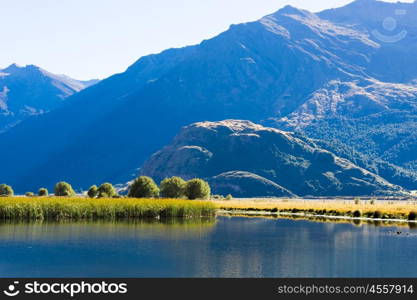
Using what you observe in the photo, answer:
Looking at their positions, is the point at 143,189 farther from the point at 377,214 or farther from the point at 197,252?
the point at 197,252

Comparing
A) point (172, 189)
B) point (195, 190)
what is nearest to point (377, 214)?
point (195, 190)

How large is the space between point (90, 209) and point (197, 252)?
4965 cm

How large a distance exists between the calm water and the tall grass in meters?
11.3

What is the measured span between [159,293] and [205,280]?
237 inches

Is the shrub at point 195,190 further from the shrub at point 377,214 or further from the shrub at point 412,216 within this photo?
the shrub at point 412,216

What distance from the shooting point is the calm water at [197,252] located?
52.7m

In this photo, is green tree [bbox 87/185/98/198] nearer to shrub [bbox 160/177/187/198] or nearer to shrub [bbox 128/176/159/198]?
shrub [bbox 160/177/187/198]

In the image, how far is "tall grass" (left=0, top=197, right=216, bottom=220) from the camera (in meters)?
103

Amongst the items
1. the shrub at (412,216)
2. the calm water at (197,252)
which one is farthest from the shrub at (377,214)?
the calm water at (197,252)

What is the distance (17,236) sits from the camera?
7575cm

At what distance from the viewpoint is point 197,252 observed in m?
64.8

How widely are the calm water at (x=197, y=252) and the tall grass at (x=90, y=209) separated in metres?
11.3

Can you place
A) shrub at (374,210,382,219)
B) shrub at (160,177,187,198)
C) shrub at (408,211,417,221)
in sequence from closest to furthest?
shrub at (408,211,417,221) < shrub at (374,210,382,219) < shrub at (160,177,187,198)

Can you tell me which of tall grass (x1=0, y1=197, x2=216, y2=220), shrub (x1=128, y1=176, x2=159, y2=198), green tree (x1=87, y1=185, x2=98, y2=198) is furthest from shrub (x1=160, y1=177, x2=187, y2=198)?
tall grass (x1=0, y1=197, x2=216, y2=220)
